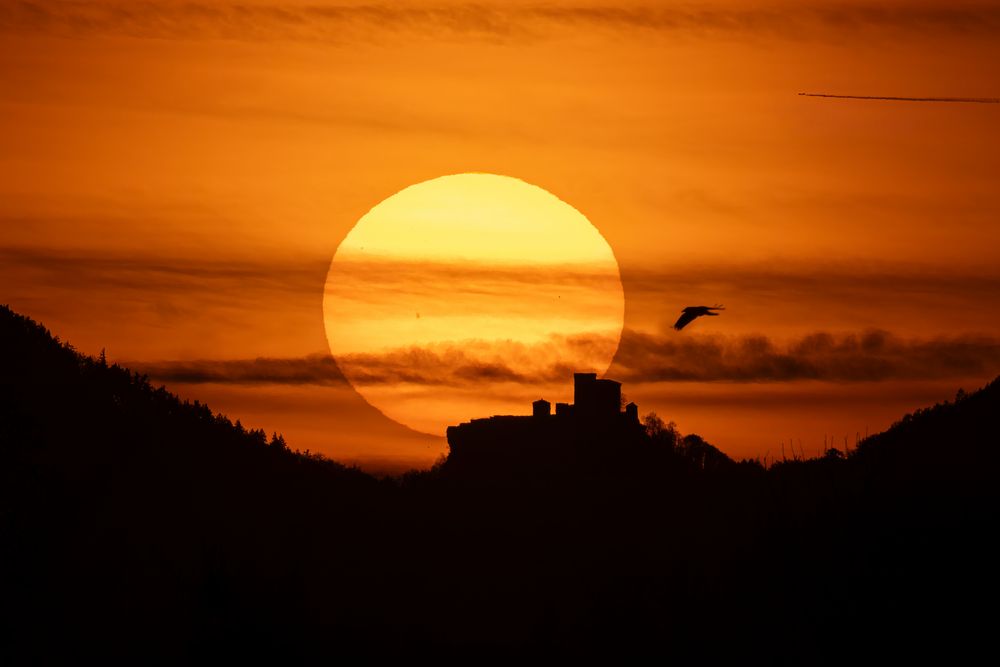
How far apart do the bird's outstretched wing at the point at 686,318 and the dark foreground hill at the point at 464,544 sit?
16.0 metres

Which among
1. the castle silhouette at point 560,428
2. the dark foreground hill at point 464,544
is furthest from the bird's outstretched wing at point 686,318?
the castle silhouette at point 560,428

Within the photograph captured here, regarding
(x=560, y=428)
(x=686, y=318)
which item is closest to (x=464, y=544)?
(x=560, y=428)

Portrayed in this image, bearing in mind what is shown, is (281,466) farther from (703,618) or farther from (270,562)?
(703,618)

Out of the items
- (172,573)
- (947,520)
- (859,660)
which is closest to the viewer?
(859,660)

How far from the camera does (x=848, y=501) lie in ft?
363

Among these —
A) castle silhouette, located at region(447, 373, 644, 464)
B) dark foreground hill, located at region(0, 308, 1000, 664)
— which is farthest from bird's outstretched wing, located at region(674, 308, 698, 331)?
castle silhouette, located at region(447, 373, 644, 464)

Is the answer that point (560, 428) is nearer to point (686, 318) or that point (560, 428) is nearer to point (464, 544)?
point (464, 544)

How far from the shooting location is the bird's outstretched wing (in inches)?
3969

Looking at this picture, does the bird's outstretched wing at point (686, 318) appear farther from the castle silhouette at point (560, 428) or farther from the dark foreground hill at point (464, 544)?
the castle silhouette at point (560, 428)

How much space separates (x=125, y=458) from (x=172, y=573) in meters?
26.1

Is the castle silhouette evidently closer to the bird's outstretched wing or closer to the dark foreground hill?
the dark foreground hill

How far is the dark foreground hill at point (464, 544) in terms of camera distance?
99188mm

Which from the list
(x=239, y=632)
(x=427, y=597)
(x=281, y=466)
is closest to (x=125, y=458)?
(x=281, y=466)

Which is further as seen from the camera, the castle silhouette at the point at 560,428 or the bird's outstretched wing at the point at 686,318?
the castle silhouette at the point at 560,428
